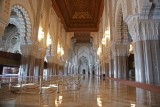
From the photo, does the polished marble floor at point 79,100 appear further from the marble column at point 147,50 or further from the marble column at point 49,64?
the marble column at point 49,64

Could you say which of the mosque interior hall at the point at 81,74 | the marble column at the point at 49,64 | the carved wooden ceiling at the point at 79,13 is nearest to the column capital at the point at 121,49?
the mosque interior hall at the point at 81,74

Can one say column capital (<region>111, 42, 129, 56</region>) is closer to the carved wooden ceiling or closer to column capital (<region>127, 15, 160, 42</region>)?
column capital (<region>127, 15, 160, 42</region>)

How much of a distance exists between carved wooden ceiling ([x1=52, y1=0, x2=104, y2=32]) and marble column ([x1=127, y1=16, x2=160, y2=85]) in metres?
11.5

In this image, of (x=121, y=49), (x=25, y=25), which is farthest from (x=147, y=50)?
(x=25, y=25)

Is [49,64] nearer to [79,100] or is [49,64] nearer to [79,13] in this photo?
[79,13]

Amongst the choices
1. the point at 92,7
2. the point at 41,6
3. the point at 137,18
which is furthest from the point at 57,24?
the point at 137,18

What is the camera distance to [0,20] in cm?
620

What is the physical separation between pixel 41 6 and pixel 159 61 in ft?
33.1

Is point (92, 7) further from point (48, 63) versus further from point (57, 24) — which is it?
point (48, 63)

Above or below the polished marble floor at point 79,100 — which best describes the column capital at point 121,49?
above

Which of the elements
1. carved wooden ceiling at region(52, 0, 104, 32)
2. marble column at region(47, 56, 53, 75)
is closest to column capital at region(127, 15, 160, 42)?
carved wooden ceiling at region(52, 0, 104, 32)

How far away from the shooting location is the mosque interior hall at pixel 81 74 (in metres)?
3.27

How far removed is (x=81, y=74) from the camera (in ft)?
35.6

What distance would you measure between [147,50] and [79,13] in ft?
54.1
